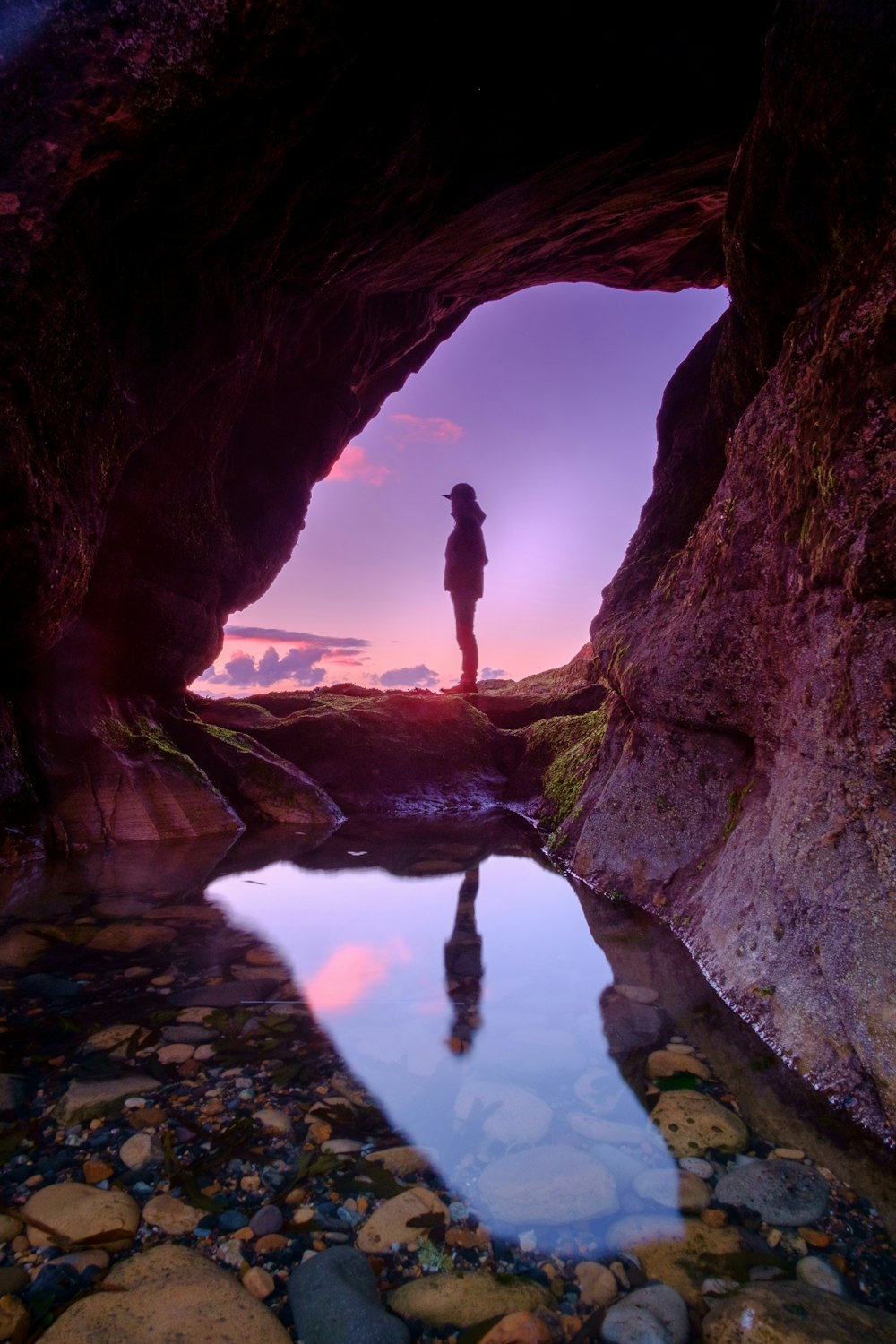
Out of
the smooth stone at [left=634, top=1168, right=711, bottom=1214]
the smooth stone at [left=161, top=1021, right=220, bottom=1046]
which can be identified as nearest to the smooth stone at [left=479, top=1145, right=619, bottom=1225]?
the smooth stone at [left=634, top=1168, right=711, bottom=1214]

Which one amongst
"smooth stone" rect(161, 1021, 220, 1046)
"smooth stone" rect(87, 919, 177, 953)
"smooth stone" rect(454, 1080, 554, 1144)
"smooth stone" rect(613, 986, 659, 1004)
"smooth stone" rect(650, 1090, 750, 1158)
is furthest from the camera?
"smooth stone" rect(87, 919, 177, 953)

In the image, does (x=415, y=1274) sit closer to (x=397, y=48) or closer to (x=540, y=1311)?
(x=540, y=1311)

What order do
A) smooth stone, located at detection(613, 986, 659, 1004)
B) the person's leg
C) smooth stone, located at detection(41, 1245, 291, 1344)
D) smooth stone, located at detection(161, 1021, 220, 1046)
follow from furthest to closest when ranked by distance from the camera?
the person's leg → smooth stone, located at detection(613, 986, 659, 1004) → smooth stone, located at detection(161, 1021, 220, 1046) → smooth stone, located at detection(41, 1245, 291, 1344)

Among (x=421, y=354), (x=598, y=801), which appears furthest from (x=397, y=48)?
(x=421, y=354)

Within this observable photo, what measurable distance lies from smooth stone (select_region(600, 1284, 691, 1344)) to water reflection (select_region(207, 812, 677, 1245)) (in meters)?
0.27

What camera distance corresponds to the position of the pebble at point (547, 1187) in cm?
198

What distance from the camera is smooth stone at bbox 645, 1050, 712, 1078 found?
277 centimetres

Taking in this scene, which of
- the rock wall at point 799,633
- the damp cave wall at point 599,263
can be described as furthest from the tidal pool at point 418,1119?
the damp cave wall at point 599,263

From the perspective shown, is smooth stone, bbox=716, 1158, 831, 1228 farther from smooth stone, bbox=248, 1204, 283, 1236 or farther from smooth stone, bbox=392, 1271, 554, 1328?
smooth stone, bbox=248, 1204, 283, 1236

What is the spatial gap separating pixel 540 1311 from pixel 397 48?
23.6 ft

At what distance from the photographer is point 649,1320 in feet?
5.20

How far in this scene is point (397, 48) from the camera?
16.5 feet

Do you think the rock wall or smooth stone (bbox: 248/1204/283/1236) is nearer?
smooth stone (bbox: 248/1204/283/1236)

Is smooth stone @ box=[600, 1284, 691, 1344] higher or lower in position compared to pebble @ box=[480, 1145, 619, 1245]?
higher
